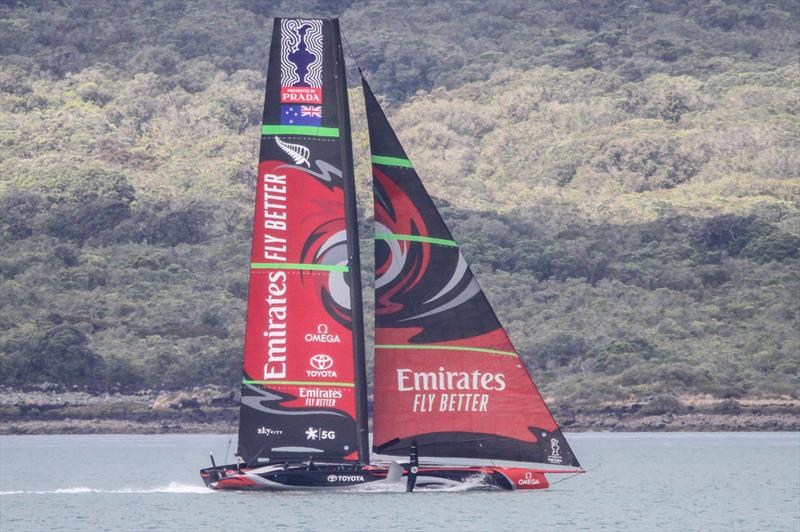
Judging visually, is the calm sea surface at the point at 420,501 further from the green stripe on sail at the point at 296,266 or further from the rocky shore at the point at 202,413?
the rocky shore at the point at 202,413

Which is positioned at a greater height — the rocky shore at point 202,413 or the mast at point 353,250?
the mast at point 353,250

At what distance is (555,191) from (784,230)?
33.9m

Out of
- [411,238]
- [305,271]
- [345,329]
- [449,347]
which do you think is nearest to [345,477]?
[345,329]

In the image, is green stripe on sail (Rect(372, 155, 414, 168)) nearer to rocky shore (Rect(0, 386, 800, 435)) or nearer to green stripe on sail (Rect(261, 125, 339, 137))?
green stripe on sail (Rect(261, 125, 339, 137))

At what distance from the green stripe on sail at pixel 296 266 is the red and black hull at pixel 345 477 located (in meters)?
4.39

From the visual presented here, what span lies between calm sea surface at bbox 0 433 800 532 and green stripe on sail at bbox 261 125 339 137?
8128 mm

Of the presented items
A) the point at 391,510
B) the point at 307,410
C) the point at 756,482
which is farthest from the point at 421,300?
the point at 756,482

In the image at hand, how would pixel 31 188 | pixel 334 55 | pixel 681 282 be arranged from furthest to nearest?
1. pixel 31 188
2. pixel 681 282
3. pixel 334 55

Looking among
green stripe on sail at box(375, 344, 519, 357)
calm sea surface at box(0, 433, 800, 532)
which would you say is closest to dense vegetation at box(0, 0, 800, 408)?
calm sea surface at box(0, 433, 800, 532)

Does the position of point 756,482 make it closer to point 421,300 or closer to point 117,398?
point 421,300

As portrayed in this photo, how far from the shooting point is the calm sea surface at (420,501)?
44688mm

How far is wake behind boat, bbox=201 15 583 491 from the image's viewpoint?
40.5m

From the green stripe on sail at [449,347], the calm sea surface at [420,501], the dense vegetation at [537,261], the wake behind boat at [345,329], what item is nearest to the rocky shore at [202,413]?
the dense vegetation at [537,261]

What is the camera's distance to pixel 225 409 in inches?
4968
